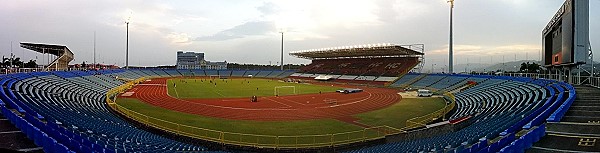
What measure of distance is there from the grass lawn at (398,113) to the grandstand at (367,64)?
26.2 metres

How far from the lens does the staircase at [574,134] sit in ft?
26.5

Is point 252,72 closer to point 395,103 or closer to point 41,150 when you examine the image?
point 395,103

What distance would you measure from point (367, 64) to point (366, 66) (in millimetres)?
1237

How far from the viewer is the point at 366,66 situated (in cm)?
7562

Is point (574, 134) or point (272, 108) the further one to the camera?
point (272, 108)

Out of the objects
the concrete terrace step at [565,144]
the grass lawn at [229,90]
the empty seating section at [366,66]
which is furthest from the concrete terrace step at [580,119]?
the empty seating section at [366,66]

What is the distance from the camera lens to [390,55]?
71.6m

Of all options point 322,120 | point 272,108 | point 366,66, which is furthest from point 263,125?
point 366,66

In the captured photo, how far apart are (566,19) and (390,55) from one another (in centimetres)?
5239

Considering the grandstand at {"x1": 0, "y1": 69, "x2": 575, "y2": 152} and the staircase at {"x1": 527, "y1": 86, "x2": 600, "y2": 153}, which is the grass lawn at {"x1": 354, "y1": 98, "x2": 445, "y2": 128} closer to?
the grandstand at {"x1": 0, "y1": 69, "x2": 575, "y2": 152}

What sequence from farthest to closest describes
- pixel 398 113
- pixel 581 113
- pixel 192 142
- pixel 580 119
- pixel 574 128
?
pixel 398 113, pixel 192 142, pixel 581 113, pixel 580 119, pixel 574 128

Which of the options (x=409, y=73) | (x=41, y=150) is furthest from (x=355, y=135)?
(x=409, y=73)

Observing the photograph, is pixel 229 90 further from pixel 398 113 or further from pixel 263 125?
pixel 398 113

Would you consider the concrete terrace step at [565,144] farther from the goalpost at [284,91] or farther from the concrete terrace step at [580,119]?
the goalpost at [284,91]
